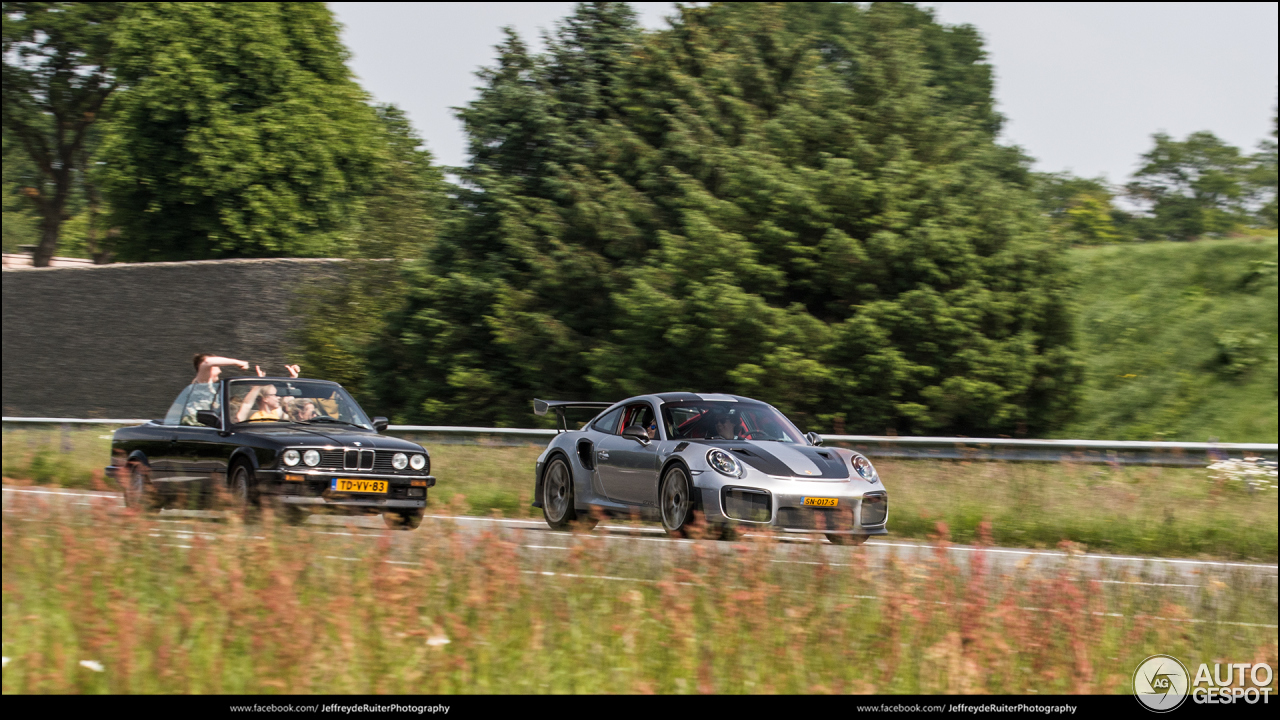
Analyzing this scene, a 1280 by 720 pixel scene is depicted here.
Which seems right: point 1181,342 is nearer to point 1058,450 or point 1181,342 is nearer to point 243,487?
point 1058,450

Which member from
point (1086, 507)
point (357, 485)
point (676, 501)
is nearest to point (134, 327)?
point (357, 485)

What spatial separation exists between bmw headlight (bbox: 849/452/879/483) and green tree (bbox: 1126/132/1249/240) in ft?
80.6

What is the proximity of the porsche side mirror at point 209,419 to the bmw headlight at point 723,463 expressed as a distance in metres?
5.31

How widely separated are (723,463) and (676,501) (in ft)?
2.21

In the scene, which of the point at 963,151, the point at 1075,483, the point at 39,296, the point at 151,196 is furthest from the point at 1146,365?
the point at 151,196

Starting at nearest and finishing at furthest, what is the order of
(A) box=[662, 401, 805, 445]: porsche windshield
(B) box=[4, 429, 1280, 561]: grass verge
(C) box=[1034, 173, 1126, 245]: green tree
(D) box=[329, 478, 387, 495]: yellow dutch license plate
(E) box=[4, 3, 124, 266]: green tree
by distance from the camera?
(A) box=[662, 401, 805, 445]: porsche windshield < (D) box=[329, 478, 387, 495]: yellow dutch license plate < (B) box=[4, 429, 1280, 561]: grass verge < (C) box=[1034, 173, 1126, 245]: green tree < (E) box=[4, 3, 124, 266]: green tree

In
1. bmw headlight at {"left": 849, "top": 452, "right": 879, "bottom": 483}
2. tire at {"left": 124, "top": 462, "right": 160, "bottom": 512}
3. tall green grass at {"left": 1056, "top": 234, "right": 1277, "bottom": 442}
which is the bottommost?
tire at {"left": 124, "top": 462, "right": 160, "bottom": 512}

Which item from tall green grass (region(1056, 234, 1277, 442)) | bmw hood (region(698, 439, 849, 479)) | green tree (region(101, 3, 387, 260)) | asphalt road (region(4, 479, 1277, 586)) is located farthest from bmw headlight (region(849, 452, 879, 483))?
green tree (region(101, 3, 387, 260))

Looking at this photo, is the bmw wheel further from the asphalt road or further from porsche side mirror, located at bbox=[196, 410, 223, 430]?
the asphalt road

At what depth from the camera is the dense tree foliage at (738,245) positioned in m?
20.2

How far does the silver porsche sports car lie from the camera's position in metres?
11.0
